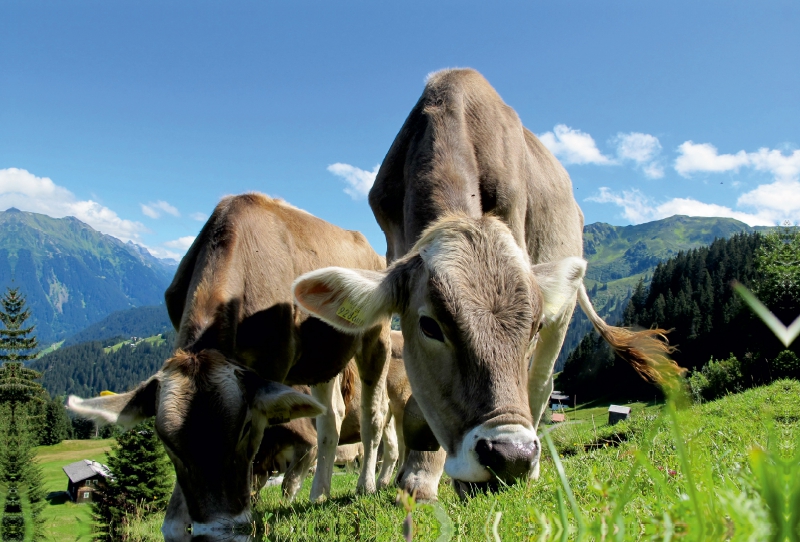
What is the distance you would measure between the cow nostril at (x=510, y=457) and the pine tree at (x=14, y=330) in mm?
96989

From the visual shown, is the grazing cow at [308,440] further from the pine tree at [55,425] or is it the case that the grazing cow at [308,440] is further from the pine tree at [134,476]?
the pine tree at [55,425]

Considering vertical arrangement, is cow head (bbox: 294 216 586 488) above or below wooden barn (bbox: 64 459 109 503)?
above

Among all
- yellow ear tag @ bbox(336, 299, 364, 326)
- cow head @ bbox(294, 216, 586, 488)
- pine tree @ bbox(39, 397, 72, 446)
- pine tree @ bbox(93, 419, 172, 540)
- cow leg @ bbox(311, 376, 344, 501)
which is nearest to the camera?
cow head @ bbox(294, 216, 586, 488)

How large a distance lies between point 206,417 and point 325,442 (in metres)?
3.87

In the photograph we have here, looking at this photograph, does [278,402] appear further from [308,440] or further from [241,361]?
[308,440]

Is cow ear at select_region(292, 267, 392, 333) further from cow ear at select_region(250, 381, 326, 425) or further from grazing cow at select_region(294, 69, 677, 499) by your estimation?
cow ear at select_region(250, 381, 326, 425)

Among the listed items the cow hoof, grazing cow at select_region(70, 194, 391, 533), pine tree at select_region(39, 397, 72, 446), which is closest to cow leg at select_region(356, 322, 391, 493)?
grazing cow at select_region(70, 194, 391, 533)

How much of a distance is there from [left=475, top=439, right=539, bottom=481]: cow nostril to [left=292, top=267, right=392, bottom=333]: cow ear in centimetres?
163

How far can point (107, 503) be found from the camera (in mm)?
39938

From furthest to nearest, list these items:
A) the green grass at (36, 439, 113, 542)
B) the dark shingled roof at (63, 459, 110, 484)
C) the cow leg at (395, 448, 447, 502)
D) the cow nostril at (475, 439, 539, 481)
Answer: the dark shingled roof at (63, 459, 110, 484), the green grass at (36, 439, 113, 542), the cow leg at (395, 448, 447, 502), the cow nostril at (475, 439, 539, 481)

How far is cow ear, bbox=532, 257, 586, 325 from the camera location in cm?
429

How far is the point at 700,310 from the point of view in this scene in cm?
8594

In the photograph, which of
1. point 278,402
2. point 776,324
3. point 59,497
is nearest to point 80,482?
point 59,497

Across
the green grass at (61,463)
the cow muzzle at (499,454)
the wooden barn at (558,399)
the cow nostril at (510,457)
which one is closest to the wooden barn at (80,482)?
the green grass at (61,463)
